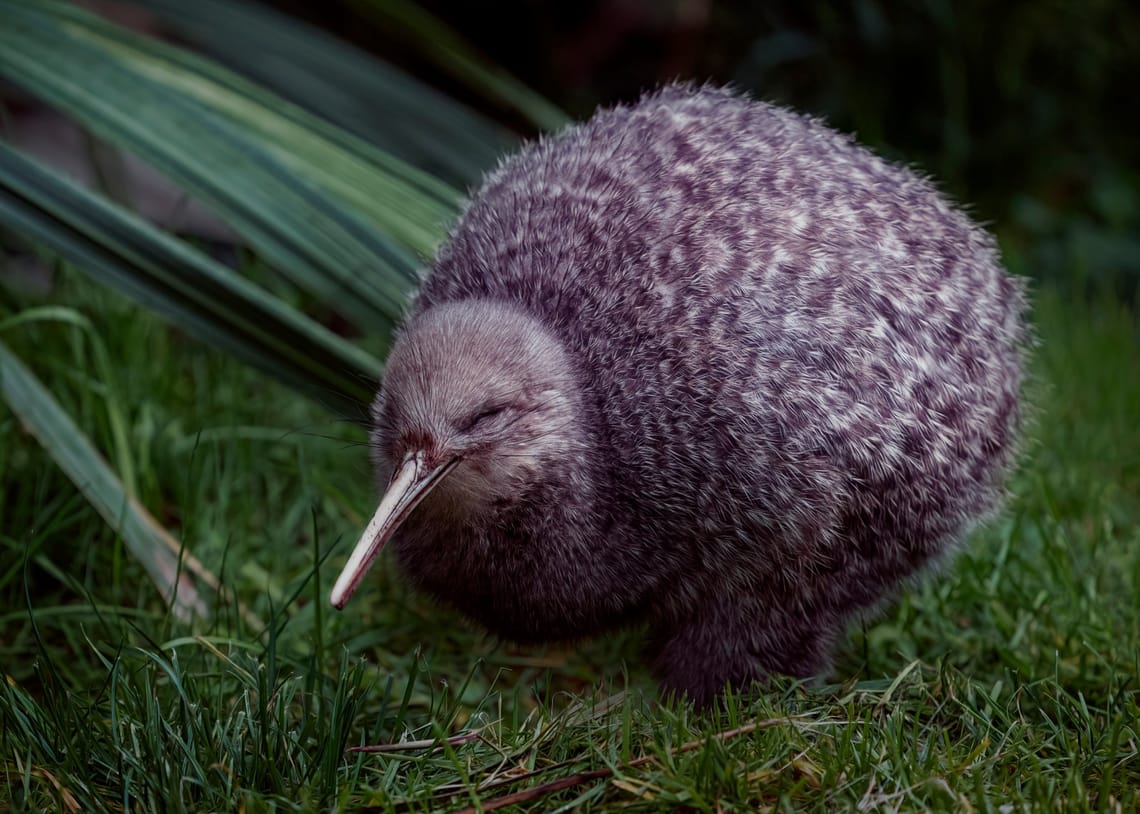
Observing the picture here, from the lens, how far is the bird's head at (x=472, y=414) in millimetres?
2342

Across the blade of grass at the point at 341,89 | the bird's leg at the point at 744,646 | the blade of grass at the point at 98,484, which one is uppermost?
the blade of grass at the point at 341,89

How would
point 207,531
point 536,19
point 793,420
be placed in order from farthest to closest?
point 536,19 < point 207,531 < point 793,420

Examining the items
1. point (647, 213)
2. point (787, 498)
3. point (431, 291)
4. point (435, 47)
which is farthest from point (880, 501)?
point (435, 47)

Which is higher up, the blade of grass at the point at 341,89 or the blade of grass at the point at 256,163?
the blade of grass at the point at 341,89

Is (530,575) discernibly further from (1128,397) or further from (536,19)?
(536,19)

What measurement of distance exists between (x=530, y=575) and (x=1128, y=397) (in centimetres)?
256

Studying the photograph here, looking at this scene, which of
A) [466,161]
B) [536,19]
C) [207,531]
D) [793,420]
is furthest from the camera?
[536,19]

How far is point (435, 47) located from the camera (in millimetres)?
4070

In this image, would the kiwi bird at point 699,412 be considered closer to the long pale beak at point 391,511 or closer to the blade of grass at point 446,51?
the long pale beak at point 391,511

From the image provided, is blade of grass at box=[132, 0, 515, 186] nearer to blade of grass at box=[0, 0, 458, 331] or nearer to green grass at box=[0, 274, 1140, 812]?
blade of grass at box=[0, 0, 458, 331]

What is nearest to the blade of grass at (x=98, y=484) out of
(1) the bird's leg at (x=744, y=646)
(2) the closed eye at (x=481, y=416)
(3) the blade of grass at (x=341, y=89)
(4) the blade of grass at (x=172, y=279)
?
(4) the blade of grass at (x=172, y=279)

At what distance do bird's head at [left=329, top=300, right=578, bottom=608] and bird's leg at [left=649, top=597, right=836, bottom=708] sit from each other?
0.47 m

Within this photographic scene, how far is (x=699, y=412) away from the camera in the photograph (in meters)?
2.44

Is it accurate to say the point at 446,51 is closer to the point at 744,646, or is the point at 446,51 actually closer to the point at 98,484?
the point at 98,484
